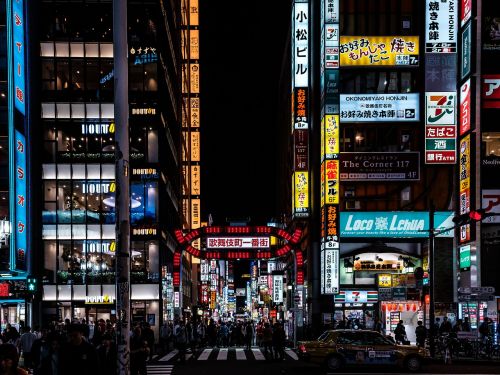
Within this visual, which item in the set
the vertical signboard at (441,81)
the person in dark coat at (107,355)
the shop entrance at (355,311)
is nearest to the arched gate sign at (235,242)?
the shop entrance at (355,311)

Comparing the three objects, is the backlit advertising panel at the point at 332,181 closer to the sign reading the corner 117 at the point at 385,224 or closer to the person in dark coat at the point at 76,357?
the sign reading the corner 117 at the point at 385,224

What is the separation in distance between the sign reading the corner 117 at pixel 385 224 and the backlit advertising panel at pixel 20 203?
20.6 meters

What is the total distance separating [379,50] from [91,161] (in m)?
21.8

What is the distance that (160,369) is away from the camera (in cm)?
2856

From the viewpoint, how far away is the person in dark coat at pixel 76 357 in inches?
396

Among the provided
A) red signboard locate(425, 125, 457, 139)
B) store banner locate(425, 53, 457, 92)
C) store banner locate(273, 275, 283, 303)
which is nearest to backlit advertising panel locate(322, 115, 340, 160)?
red signboard locate(425, 125, 457, 139)

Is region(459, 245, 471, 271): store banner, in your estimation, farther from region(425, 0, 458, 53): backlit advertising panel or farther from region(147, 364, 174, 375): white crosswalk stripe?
region(147, 364, 174, 375): white crosswalk stripe

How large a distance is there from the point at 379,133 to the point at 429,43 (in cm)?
686

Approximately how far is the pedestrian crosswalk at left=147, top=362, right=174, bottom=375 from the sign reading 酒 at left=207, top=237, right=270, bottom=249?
15.0 m

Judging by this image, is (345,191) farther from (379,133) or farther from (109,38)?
(109,38)

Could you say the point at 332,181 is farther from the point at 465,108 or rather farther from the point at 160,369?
the point at 160,369

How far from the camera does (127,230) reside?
1312 cm

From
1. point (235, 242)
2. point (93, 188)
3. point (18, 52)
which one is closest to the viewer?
point (235, 242)

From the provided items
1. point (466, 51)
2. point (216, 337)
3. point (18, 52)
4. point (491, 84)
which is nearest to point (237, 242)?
point (216, 337)
